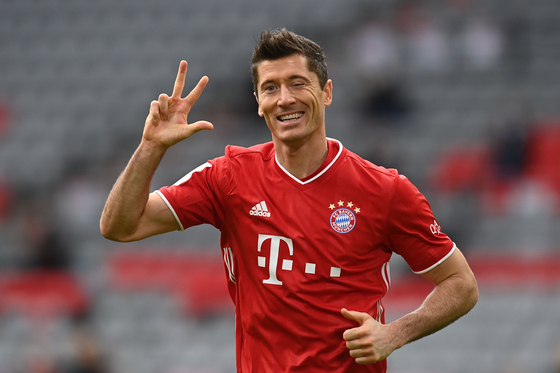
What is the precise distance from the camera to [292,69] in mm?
3607

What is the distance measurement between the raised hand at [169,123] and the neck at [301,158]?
0.45 metres

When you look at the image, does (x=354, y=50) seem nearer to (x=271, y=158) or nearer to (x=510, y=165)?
(x=510, y=165)

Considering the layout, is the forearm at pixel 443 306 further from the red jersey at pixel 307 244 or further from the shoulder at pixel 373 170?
the shoulder at pixel 373 170

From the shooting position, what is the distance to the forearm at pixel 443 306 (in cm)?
358

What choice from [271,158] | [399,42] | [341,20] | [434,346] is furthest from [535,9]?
[271,158]

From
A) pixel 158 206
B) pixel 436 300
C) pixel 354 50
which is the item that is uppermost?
pixel 354 50

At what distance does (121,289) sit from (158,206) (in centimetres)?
756

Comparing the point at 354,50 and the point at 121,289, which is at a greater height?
the point at 354,50

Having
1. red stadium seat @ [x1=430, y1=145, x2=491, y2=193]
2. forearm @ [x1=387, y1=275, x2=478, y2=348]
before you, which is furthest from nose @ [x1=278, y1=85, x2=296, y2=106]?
red stadium seat @ [x1=430, y1=145, x2=491, y2=193]

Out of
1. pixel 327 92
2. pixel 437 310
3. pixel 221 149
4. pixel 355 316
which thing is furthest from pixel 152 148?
pixel 221 149

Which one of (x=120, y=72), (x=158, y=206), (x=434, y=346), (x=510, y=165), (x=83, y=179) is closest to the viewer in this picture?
(x=158, y=206)

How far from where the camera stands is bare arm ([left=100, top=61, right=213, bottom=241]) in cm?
345

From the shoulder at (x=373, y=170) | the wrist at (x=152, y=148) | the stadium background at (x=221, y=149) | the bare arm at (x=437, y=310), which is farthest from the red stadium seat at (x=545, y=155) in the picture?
the wrist at (x=152, y=148)

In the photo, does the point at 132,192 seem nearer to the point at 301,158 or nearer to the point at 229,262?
the point at 229,262
